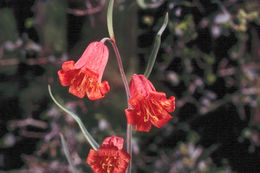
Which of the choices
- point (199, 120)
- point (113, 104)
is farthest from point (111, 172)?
point (199, 120)

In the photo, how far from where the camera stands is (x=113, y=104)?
1.69m

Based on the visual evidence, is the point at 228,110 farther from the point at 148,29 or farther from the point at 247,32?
the point at 148,29

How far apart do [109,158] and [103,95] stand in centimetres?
22

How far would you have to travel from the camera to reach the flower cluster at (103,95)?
95cm

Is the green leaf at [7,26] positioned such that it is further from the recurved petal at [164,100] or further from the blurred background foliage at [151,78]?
the recurved petal at [164,100]

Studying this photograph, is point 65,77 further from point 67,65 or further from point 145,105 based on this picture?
point 145,105

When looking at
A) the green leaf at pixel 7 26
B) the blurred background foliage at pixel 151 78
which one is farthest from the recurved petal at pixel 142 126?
the green leaf at pixel 7 26

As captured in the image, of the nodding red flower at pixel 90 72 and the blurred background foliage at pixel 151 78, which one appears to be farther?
the blurred background foliage at pixel 151 78

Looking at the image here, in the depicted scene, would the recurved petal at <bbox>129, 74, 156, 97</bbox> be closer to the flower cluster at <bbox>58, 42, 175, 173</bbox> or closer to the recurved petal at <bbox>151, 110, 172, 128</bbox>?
the flower cluster at <bbox>58, 42, 175, 173</bbox>

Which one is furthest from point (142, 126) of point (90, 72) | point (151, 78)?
point (151, 78)

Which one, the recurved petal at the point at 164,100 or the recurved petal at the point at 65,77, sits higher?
the recurved petal at the point at 65,77

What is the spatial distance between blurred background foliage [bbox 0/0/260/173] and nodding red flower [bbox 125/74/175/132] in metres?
0.52

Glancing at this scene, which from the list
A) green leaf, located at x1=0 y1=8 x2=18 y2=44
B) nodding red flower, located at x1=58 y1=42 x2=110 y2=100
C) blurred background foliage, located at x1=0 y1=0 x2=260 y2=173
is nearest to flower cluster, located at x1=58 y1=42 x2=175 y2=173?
nodding red flower, located at x1=58 y1=42 x2=110 y2=100

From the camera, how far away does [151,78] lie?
1643 millimetres
